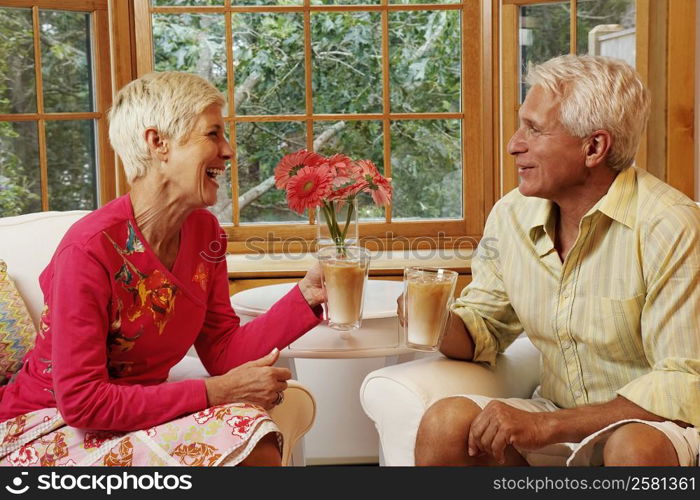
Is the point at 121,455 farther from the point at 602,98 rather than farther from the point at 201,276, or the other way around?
the point at 602,98

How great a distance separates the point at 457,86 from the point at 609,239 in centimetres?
198

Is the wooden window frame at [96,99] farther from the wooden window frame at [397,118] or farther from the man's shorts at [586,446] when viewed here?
the man's shorts at [586,446]

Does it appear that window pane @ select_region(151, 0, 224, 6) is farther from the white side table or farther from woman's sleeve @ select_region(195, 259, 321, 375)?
woman's sleeve @ select_region(195, 259, 321, 375)

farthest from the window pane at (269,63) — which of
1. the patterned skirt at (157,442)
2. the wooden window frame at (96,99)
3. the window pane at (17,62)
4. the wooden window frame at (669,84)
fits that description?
the patterned skirt at (157,442)

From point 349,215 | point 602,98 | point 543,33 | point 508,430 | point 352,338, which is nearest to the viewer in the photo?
point 508,430

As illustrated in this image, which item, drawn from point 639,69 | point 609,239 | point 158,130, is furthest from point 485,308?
point 639,69

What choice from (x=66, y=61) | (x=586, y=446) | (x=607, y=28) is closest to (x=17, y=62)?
(x=66, y=61)

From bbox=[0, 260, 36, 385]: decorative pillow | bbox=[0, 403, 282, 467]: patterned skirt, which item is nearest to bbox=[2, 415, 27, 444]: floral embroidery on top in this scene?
bbox=[0, 403, 282, 467]: patterned skirt

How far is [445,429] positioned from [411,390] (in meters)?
0.14

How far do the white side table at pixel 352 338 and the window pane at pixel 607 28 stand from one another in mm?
1309

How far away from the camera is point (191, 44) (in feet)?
12.0

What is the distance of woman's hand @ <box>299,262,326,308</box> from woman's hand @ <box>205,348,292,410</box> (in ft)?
0.77

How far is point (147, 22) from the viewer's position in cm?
361

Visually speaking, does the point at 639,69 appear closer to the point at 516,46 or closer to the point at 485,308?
the point at 516,46
